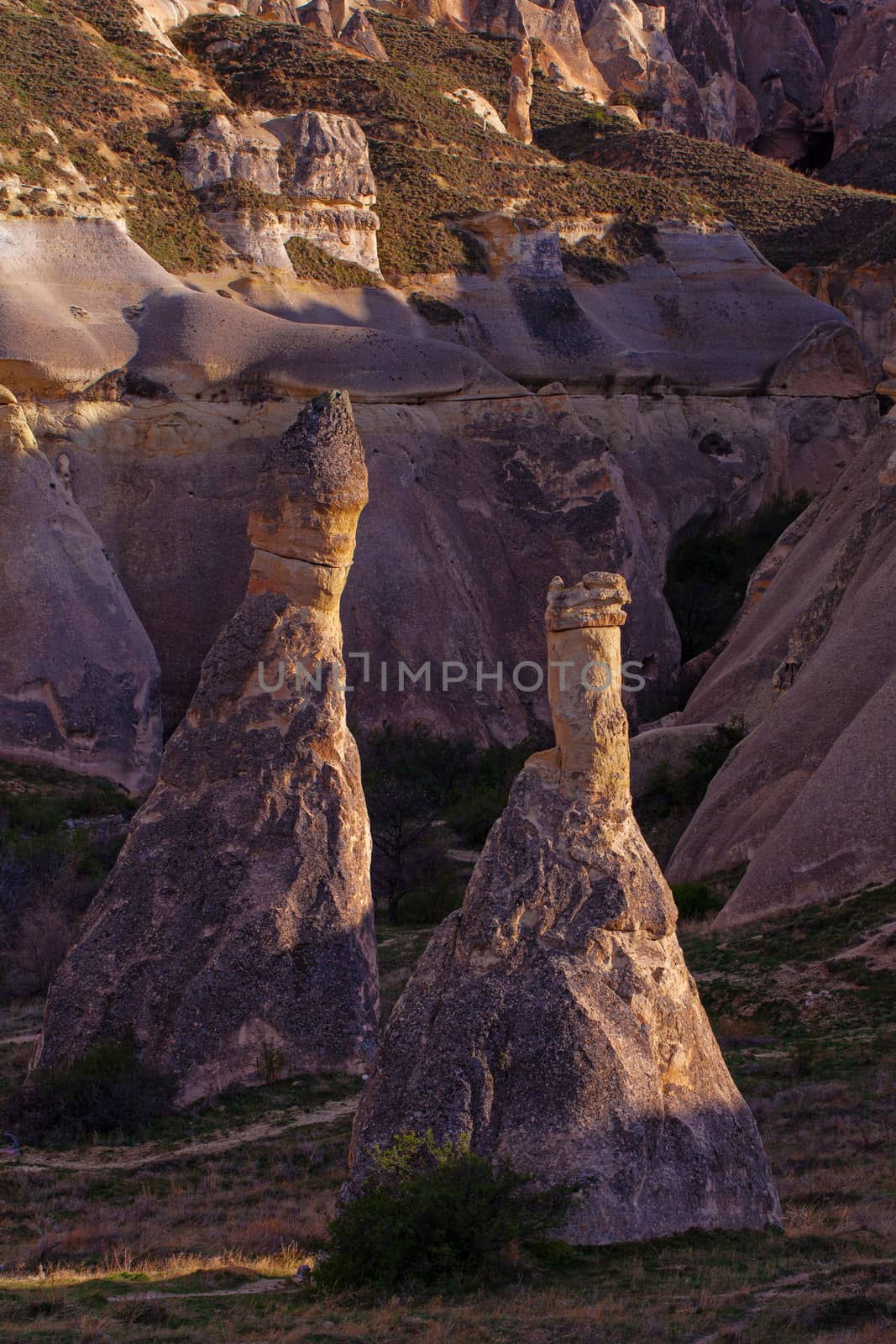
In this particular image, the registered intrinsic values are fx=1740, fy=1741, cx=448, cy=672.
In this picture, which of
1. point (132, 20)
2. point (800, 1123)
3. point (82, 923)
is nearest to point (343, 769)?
point (82, 923)

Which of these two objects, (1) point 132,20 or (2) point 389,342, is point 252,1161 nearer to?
(2) point 389,342

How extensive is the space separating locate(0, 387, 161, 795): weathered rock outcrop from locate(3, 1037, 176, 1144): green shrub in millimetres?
16259

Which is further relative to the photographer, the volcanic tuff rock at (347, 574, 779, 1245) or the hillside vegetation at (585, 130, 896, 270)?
the hillside vegetation at (585, 130, 896, 270)

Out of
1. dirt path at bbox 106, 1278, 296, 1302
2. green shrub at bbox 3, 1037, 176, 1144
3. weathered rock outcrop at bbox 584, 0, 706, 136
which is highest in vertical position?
weathered rock outcrop at bbox 584, 0, 706, 136

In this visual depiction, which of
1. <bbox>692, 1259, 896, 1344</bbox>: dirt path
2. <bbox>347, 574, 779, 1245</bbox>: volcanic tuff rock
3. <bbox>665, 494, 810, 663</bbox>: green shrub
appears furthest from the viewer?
<bbox>665, 494, 810, 663</bbox>: green shrub

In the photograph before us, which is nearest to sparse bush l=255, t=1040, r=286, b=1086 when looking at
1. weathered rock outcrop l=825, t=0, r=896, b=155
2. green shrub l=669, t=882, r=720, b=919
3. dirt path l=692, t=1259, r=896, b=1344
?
dirt path l=692, t=1259, r=896, b=1344

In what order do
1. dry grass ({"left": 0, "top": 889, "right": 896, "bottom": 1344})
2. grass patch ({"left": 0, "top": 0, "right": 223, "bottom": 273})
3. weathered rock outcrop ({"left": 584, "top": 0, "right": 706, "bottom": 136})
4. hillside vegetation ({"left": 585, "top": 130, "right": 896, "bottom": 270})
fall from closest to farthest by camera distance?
dry grass ({"left": 0, "top": 889, "right": 896, "bottom": 1344}) < grass patch ({"left": 0, "top": 0, "right": 223, "bottom": 273}) < hillside vegetation ({"left": 585, "top": 130, "right": 896, "bottom": 270}) < weathered rock outcrop ({"left": 584, "top": 0, "right": 706, "bottom": 136})

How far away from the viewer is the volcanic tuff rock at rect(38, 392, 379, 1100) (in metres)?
13.5

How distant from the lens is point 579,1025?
9.12 metres

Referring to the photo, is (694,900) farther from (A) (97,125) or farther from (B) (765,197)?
(B) (765,197)

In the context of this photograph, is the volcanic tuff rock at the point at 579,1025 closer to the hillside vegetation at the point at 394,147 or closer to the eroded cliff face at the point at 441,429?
the eroded cliff face at the point at 441,429

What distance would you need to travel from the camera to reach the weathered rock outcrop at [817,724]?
17.7 m

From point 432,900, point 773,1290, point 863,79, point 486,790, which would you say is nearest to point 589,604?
point 773,1290

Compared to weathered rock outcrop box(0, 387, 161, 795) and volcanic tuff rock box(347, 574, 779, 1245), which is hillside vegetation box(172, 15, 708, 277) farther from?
volcanic tuff rock box(347, 574, 779, 1245)
